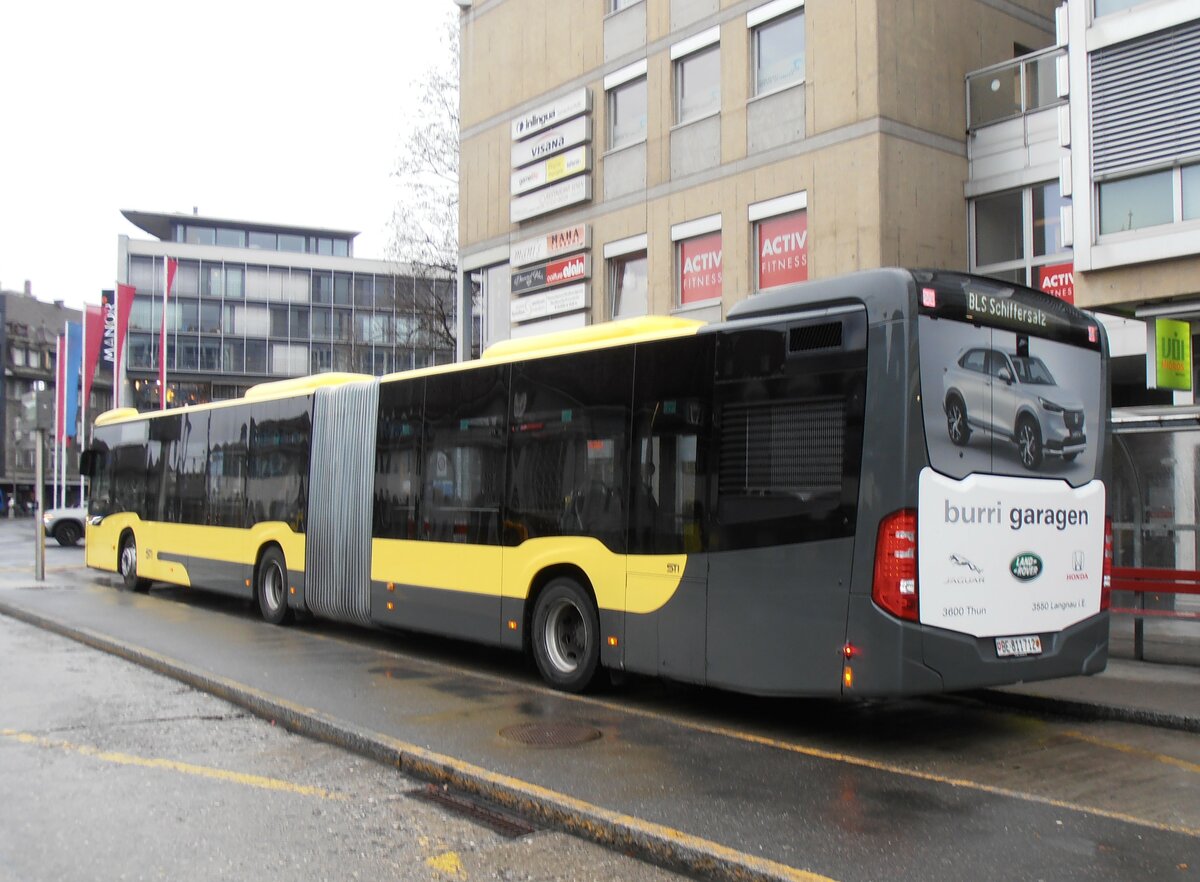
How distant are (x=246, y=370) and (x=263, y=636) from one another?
238 ft

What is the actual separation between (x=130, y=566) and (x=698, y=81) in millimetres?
13099

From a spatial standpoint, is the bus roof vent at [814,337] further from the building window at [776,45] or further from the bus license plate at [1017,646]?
the building window at [776,45]

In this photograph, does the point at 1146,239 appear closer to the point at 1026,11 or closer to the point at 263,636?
the point at 1026,11

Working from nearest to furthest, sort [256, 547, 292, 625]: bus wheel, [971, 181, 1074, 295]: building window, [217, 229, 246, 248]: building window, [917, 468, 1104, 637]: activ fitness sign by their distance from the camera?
[917, 468, 1104, 637]: activ fitness sign, [256, 547, 292, 625]: bus wheel, [971, 181, 1074, 295]: building window, [217, 229, 246, 248]: building window

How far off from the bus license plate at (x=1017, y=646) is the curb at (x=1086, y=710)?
4.87ft

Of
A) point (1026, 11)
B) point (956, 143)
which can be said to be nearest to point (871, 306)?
point (956, 143)

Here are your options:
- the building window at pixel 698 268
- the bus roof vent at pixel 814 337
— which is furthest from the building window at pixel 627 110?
the bus roof vent at pixel 814 337

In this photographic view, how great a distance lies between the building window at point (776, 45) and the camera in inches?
691

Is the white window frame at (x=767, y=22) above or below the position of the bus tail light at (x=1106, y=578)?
above

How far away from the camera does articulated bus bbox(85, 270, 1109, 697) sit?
7.17 metres

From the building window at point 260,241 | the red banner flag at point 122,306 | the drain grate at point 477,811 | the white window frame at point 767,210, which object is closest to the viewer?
the drain grate at point 477,811

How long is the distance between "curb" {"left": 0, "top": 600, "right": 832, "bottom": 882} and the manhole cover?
0.81 meters

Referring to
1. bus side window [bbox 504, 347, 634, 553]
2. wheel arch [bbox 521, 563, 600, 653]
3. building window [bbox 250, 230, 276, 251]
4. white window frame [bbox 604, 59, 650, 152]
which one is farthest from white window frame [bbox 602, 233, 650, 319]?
building window [bbox 250, 230, 276, 251]

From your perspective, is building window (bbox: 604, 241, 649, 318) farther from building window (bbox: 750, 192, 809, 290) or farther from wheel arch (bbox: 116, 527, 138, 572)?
wheel arch (bbox: 116, 527, 138, 572)
